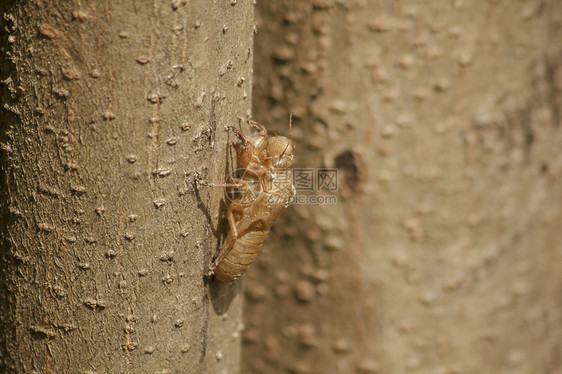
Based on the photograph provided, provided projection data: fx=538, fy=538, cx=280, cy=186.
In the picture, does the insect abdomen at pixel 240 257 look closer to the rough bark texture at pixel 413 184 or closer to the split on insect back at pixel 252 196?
the split on insect back at pixel 252 196

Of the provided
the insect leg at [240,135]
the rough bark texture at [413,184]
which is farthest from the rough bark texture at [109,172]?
the rough bark texture at [413,184]

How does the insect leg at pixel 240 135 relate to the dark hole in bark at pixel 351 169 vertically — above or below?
above

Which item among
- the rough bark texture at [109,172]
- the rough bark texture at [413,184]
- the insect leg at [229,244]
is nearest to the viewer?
the rough bark texture at [109,172]

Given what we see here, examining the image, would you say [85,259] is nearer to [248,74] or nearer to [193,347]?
[193,347]

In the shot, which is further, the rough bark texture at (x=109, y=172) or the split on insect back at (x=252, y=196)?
the split on insect back at (x=252, y=196)

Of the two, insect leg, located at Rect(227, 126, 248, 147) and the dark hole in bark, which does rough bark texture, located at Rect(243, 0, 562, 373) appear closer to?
the dark hole in bark

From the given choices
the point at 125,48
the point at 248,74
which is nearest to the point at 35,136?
the point at 125,48

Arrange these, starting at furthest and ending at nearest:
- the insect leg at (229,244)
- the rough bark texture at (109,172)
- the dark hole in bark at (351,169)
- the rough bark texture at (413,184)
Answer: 1. the dark hole in bark at (351,169)
2. the rough bark texture at (413,184)
3. the insect leg at (229,244)
4. the rough bark texture at (109,172)
